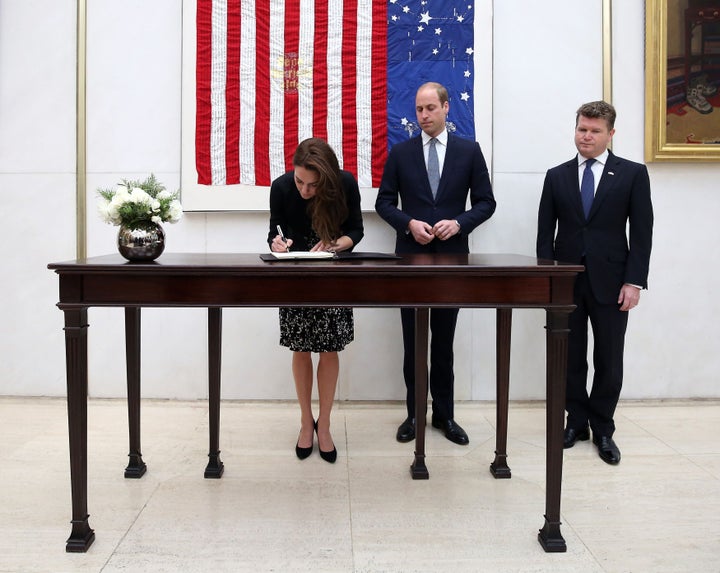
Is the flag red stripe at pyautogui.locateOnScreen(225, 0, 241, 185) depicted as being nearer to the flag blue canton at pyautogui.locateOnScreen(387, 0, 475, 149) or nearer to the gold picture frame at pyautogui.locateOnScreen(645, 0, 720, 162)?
the flag blue canton at pyautogui.locateOnScreen(387, 0, 475, 149)

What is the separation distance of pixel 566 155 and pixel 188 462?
10.1 feet

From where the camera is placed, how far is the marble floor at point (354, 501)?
238 cm

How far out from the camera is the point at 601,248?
3.55m

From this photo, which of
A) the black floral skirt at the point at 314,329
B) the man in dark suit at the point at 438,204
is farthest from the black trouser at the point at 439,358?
the black floral skirt at the point at 314,329

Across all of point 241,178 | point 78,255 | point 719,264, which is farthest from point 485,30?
point 78,255

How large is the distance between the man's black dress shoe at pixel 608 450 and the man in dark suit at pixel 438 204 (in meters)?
0.77

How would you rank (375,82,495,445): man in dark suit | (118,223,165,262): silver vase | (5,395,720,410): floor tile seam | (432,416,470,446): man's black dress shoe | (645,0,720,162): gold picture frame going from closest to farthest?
1. (118,223,165,262): silver vase
2. (432,416,470,446): man's black dress shoe
3. (375,82,495,445): man in dark suit
4. (645,0,720,162): gold picture frame
5. (5,395,720,410): floor tile seam

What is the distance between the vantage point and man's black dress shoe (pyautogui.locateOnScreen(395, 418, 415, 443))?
149 inches

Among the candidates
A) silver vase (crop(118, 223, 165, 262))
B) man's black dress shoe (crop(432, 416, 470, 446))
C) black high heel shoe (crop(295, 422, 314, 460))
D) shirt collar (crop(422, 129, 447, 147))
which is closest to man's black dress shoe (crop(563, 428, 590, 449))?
man's black dress shoe (crop(432, 416, 470, 446))

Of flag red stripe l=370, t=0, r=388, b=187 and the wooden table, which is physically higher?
flag red stripe l=370, t=0, r=388, b=187

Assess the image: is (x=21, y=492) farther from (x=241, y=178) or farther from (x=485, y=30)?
(x=485, y=30)

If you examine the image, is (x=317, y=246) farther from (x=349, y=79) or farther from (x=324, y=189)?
(x=349, y=79)

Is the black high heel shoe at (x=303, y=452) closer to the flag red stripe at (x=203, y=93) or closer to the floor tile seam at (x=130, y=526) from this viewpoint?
the floor tile seam at (x=130, y=526)

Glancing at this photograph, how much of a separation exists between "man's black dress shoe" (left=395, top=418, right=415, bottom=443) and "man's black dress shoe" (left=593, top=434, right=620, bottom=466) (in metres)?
1.00
